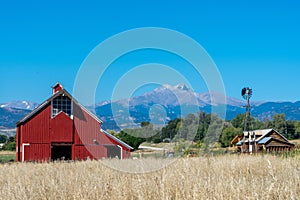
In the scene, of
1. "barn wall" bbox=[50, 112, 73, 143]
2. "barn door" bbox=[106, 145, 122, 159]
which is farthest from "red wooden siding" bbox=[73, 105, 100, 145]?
"barn door" bbox=[106, 145, 122, 159]

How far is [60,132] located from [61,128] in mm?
303

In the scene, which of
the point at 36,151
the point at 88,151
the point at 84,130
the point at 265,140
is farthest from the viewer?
the point at 265,140

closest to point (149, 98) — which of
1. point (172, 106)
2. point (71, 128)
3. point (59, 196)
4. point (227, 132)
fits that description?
point (172, 106)

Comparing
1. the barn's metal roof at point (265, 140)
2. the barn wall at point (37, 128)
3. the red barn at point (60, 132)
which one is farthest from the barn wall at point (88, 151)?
the barn's metal roof at point (265, 140)

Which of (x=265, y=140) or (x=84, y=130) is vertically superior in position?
(x=84, y=130)

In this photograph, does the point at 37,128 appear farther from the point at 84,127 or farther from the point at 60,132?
the point at 84,127

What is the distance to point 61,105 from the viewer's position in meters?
32.5

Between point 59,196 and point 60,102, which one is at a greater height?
point 60,102

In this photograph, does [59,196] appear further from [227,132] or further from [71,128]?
[227,132]

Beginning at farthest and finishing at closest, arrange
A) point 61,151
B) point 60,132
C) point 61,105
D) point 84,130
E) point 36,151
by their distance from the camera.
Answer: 1. point 84,130
2. point 61,151
3. point 61,105
4. point 60,132
5. point 36,151

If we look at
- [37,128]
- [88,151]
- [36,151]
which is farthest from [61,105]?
[88,151]

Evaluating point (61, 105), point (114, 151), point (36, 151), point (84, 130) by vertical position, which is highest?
point (61, 105)

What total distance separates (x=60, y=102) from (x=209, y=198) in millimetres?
28143

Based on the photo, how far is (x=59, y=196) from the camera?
6.64 meters
